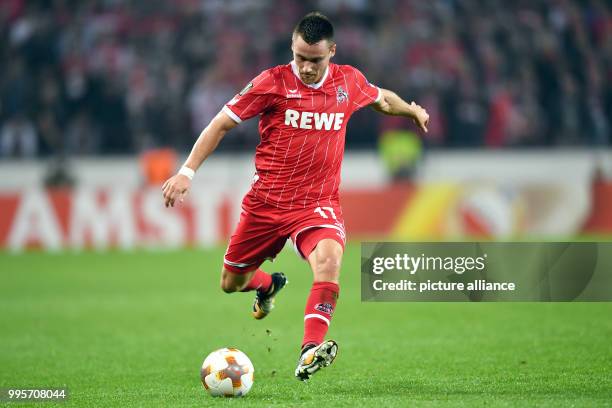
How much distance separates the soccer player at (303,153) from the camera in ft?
21.8

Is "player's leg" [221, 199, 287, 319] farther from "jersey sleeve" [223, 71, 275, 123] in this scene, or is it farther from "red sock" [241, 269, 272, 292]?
"jersey sleeve" [223, 71, 275, 123]

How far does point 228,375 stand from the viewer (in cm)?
644

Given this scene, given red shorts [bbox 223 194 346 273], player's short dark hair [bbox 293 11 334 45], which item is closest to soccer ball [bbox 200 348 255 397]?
red shorts [bbox 223 194 346 273]

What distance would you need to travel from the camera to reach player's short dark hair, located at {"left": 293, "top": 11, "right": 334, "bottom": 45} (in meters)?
6.61

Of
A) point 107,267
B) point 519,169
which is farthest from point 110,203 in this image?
point 519,169

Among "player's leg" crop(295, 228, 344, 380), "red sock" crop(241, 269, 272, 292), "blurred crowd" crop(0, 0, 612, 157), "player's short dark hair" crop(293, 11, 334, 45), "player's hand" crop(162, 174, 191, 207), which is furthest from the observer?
"blurred crowd" crop(0, 0, 612, 157)

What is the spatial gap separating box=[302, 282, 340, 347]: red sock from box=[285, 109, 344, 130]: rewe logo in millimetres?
1096

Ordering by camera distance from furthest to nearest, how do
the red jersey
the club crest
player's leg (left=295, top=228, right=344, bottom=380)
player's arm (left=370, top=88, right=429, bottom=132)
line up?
player's arm (left=370, top=88, right=429, bottom=132) → the club crest → the red jersey → player's leg (left=295, top=228, right=344, bottom=380)

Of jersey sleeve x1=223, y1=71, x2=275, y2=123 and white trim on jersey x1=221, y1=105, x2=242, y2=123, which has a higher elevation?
jersey sleeve x1=223, y1=71, x2=275, y2=123

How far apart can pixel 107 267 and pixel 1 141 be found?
17.1 ft

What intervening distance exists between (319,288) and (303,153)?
3.22ft

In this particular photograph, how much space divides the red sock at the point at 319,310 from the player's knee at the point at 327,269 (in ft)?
0.11

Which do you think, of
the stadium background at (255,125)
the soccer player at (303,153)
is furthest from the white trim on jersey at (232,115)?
the stadium background at (255,125)

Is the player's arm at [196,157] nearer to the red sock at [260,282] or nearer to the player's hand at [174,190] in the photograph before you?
the player's hand at [174,190]
